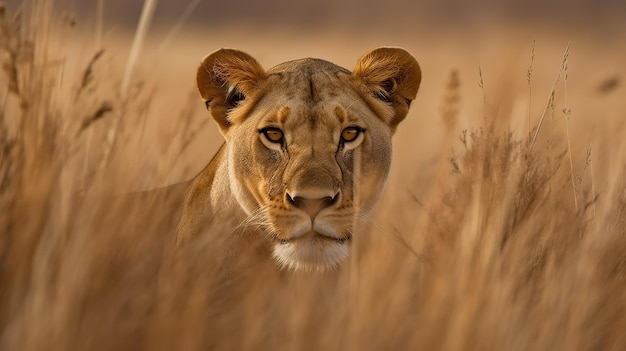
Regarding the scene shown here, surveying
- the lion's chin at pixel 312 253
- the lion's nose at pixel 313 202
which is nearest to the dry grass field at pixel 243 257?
the lion's chin at pixel 312 253

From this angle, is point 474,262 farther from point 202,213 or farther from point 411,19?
point 411,19

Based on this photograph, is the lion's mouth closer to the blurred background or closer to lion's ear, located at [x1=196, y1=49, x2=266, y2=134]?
the blurred background

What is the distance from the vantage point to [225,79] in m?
4.09

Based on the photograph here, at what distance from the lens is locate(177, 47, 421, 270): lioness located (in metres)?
3.49

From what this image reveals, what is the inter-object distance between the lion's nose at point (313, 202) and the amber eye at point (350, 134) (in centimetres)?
34

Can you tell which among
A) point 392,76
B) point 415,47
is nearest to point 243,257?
point 392,76

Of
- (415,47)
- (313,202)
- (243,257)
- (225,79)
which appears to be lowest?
(243,257)

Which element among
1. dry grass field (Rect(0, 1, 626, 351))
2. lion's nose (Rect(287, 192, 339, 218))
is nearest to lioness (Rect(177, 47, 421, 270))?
lion's nose (Rect(287, 192, 339, 218))

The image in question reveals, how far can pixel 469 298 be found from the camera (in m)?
2.67

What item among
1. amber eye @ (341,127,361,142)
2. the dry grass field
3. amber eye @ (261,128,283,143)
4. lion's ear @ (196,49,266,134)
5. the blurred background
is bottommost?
the dry grass field

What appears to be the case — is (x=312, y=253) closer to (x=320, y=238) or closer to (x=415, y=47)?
(x=320, y=238)

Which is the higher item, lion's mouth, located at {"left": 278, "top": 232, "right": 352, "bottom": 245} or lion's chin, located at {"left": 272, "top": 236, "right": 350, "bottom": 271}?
lion's mouth, located at {"left": 278, "top": 232, "right": 352, "bottom": 245}

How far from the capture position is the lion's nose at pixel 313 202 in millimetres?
3463

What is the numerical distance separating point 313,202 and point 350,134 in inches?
16.4
